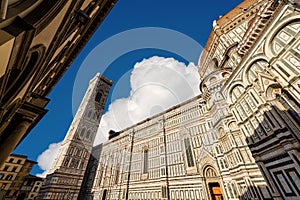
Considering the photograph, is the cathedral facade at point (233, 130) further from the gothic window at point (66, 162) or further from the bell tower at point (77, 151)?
the gothic window at point (66, 162)

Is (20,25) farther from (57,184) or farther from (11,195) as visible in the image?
(11,195)

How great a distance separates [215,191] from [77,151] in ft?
112

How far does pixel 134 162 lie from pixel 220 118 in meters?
19.1

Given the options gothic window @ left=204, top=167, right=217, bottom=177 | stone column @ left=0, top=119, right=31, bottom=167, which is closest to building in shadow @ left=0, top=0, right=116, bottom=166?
stone column @ left=0, top=119, right=31, bottom=167

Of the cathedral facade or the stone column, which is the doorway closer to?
the cathedral facade

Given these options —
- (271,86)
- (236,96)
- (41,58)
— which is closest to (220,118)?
(236,96)

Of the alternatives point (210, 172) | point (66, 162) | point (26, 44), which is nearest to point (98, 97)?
point (66, 162)

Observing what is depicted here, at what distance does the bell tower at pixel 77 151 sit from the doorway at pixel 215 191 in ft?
104

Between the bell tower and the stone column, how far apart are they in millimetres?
31149

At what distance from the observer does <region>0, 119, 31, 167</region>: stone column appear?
6.35 meters

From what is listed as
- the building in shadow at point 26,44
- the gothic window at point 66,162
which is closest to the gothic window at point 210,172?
the building in shadow at point 26,44

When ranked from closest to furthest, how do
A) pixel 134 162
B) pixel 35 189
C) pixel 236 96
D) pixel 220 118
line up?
pixel 236 96 < pixel 220 118 < pixel 134 162 < pixel 35 189

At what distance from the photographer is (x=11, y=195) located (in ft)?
115

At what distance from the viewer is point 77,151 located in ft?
118
